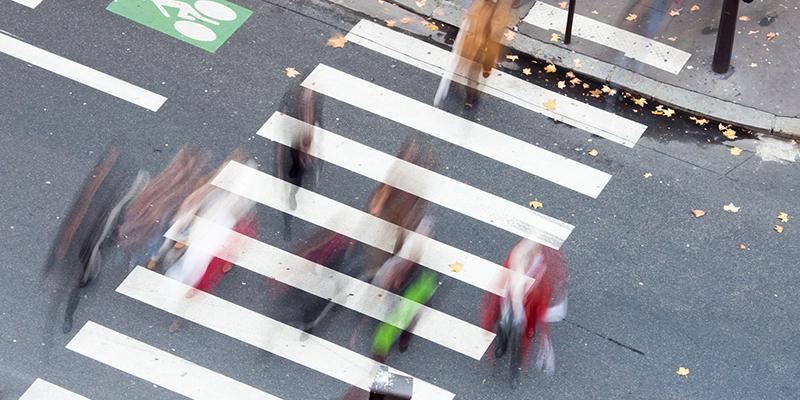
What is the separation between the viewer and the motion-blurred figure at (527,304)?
35.3 ft

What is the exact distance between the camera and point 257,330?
10812mm

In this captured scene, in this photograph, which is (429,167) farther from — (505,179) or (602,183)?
(602,183)

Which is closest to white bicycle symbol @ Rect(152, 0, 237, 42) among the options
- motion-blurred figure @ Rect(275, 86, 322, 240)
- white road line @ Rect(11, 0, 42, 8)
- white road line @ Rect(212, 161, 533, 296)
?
white road line @ Rect(11, 0, 42, 8)

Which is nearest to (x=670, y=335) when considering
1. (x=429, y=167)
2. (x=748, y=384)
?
(x=748, y=384)

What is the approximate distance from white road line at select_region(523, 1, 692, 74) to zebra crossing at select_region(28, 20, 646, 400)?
0.96 m

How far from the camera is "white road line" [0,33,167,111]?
1291 cm

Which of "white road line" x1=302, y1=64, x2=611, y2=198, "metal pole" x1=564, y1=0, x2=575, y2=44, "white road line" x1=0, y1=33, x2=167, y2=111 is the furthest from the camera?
"metal pole" x1=564, y1=0, x2=575, y2=44

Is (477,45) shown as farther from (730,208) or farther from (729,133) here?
(730,208)

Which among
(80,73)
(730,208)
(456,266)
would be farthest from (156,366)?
(730,208)

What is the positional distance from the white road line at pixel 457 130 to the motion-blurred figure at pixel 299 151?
202 mm

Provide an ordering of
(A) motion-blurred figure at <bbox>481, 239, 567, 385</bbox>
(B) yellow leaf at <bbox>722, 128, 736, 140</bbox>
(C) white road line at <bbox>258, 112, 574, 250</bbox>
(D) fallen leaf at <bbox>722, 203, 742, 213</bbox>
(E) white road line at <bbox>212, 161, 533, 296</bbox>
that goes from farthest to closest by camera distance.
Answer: (B) yellow leaf at <bbox>722, 128, 736, 140</bbox>
(D) fallen leaf at <bbox>722, 203, 742, 213</bbox>
(C) white road line at <bbox>258, 112, 574, 250</bbox>
(E) white road line at <bbox>212, 161, 533, 296</bbox>
(A) motion-blurred figure at <bbox>481, 239, 567, 385</bbox>

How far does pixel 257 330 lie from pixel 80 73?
3807mm

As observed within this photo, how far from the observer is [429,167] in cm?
1245

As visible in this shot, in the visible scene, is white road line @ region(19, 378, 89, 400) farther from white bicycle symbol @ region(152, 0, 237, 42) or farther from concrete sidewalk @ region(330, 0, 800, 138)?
concrete sidewalk @ region(330, 0, 800, 138)
